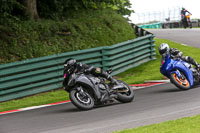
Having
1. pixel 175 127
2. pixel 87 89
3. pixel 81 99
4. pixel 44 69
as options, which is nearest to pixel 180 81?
pixel 87 89

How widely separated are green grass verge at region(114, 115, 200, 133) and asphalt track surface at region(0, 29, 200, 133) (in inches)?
18.2

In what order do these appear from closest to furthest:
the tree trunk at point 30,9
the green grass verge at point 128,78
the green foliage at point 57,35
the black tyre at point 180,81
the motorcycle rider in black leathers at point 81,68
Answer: the motorcycle rider in black leathers at point 81,68 < the black tyre at point 180,81 < the green grass verge at point 128,78 < the green foliage at point 57,35 < the tree trunk at point 30,9

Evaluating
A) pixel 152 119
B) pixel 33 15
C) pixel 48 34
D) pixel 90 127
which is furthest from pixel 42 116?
pixel 33 15

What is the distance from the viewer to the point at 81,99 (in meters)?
8.96

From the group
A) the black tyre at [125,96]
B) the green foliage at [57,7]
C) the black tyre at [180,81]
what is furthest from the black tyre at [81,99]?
the green foliage at [57,7]

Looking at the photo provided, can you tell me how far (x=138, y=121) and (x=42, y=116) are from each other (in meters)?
2.73

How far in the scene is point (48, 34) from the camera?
17312 millimetres

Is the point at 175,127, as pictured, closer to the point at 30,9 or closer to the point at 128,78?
the point at 128,78

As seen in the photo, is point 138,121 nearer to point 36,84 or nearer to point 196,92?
point 196,92

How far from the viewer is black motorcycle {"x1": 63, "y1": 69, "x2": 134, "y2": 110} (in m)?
8.89

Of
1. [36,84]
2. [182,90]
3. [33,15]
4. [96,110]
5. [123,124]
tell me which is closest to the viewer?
[123,124]

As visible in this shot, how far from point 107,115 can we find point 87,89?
126 cm

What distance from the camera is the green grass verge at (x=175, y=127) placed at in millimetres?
5689

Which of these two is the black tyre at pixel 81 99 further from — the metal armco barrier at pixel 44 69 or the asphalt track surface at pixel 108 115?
the metal armco barrier at pixel 44 69
